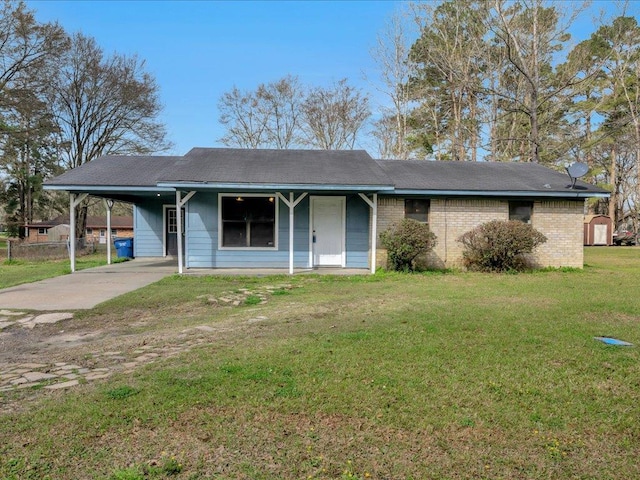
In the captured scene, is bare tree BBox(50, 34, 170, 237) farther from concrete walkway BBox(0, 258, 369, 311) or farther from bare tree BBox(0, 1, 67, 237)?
concrete walkway BBox(0, 258, 369, 311)

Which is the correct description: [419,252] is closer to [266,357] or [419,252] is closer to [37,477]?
[266,357]

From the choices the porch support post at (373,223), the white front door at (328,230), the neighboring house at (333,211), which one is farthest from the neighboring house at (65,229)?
the porch support post at (373,223)

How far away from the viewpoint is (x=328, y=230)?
13.1 meters

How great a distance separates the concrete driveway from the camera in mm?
7680

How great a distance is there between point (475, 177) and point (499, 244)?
3.00 meters

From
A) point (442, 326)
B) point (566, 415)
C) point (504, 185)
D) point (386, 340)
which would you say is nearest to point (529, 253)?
point (504, 185)

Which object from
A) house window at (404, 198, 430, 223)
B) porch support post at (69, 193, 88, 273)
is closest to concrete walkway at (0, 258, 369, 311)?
porch support post at (69, 193, 88, 273)

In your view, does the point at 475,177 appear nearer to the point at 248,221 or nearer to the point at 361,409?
the point at 248,221

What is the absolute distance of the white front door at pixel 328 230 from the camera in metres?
13.0

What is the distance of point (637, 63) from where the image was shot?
25719 millimetres

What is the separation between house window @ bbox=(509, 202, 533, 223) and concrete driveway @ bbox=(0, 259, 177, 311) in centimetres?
1057

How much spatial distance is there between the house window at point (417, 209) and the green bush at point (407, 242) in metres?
0.69

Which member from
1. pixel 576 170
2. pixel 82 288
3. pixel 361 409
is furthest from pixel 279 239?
pixel 361 409

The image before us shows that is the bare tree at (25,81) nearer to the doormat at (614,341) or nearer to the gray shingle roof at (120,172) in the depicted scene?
the gray shingle roof at (120,172)
